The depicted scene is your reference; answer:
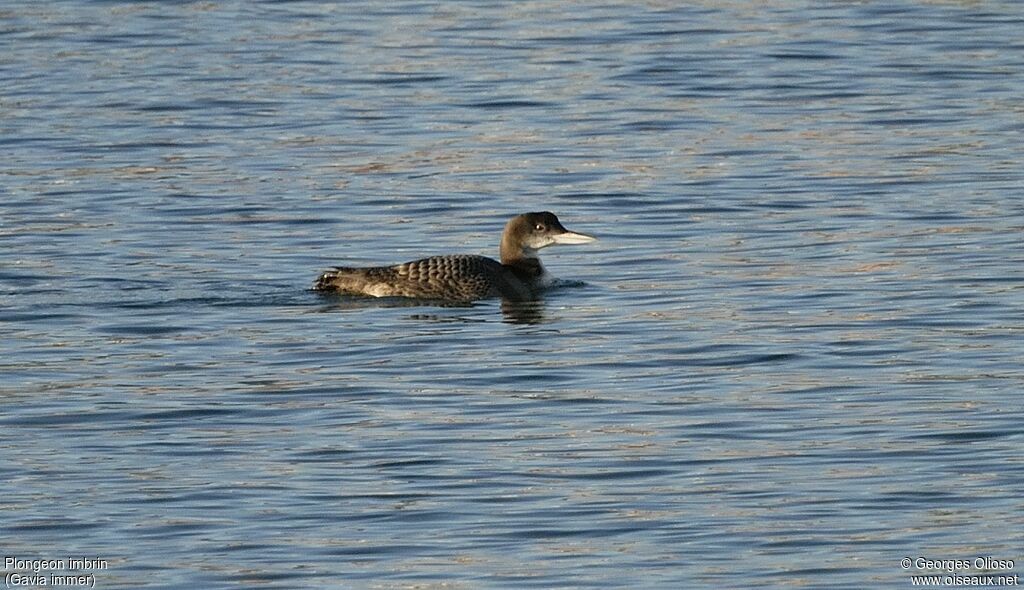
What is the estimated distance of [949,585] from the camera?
829 cm

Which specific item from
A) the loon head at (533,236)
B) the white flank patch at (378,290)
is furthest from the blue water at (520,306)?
the loon head at (533,236)

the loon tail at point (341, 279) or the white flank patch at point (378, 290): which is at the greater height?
the loon tail at point (341, 279)

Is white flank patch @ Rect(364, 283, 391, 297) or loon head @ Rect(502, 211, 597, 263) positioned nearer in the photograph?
white flank patch @ Rect(364, 283, 391, 297)

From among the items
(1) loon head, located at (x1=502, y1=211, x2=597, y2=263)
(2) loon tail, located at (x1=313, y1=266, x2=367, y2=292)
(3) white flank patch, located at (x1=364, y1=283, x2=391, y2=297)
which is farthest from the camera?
(1) loon head, located at (x1=502, y1=211, x2=597, y2=263)

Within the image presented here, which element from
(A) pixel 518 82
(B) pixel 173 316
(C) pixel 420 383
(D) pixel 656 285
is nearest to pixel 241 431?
(C) pixel 420 383

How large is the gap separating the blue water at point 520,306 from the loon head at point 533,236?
13.5 inches

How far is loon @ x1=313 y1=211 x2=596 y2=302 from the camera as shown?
1395cm

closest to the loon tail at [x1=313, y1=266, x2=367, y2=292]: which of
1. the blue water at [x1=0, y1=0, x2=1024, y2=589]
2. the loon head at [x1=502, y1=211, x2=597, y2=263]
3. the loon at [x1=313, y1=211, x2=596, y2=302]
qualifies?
the loon at [x1=313, y1=211, x2=596, y2=302]

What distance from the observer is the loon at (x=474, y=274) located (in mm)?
13953

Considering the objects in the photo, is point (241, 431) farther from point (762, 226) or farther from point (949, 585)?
point (762, 226)

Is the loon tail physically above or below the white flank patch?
above

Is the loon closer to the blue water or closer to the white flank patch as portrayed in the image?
the white flank patch

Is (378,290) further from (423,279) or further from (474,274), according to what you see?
(474,274)

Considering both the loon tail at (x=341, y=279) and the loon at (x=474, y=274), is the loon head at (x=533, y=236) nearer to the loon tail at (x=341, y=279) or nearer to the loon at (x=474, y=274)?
the loon at (x=474, y=274)
